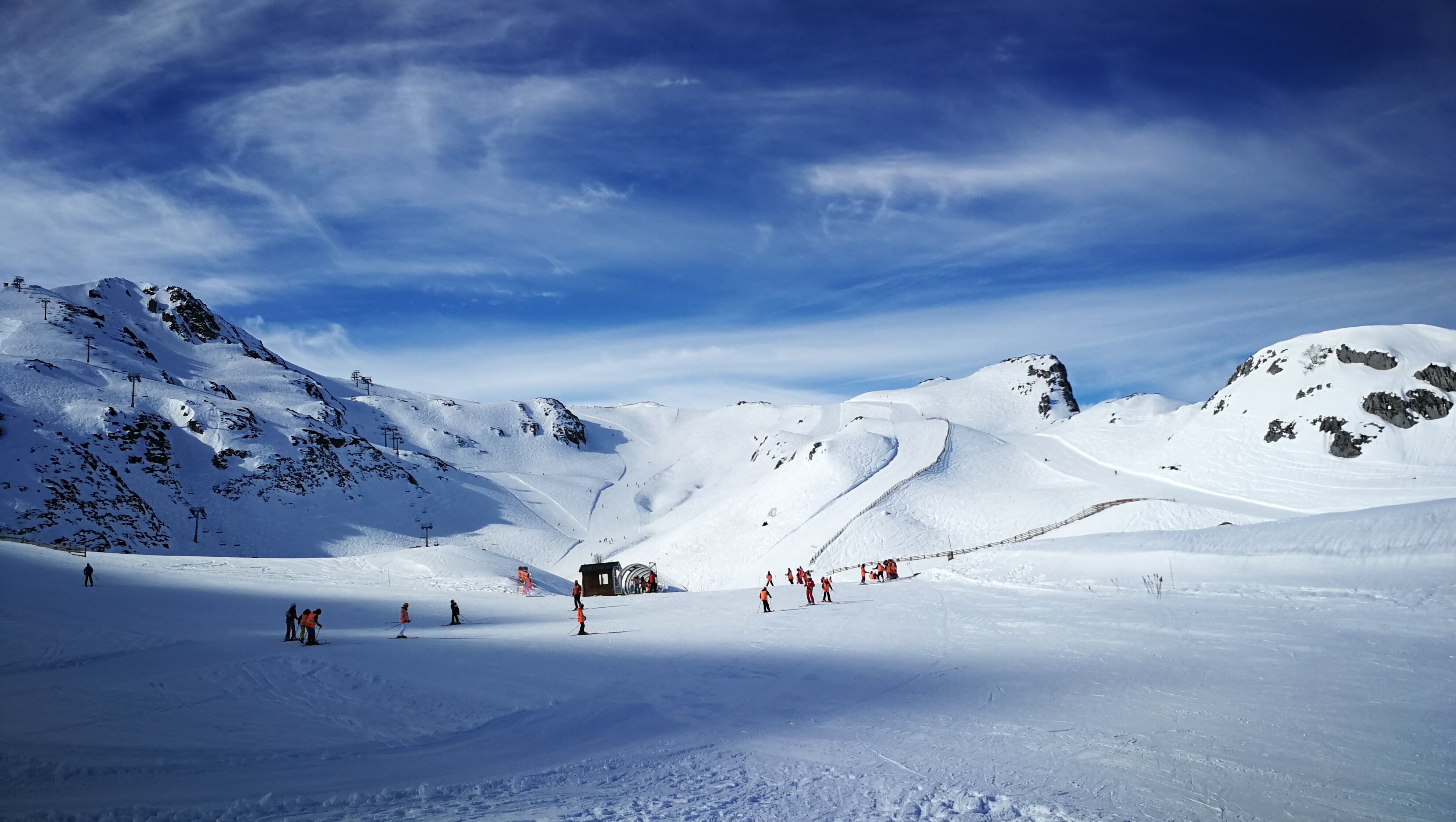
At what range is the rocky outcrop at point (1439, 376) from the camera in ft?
184

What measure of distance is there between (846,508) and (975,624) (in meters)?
42.3

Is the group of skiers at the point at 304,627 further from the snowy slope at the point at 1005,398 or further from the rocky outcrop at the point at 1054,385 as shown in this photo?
the rocky outcrop at the point at 1054,385

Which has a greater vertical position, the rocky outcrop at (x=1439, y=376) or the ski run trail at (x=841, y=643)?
the rocky outcrop at (x=1439, y=376)

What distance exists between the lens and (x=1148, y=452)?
6938 cm

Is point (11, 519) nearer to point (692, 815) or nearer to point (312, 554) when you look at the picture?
point (312, 554)

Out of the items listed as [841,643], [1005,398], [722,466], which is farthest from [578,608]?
[722,466]

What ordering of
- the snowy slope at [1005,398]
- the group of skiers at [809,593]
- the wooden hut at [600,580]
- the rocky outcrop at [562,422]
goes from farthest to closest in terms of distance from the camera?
the rocky outcrop at [562,422] → the snowy slope at [1005,398] → the wooden hut at [600,580] → the group of skiers at [809,593]

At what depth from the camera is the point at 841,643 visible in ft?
65.2

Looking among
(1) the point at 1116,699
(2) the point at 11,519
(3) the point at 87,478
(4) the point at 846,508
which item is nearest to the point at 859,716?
(1) the point at 1116,699

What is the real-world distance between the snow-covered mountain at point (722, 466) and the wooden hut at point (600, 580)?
1611 centimetres

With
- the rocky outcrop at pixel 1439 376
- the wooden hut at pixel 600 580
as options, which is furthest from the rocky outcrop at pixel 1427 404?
the wooden hut at pixel 600 580

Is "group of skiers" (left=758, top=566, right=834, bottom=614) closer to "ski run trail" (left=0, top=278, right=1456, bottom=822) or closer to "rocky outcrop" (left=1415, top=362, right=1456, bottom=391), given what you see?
"ski run trail" (left=0, top=278, right=1456, bottom=822)

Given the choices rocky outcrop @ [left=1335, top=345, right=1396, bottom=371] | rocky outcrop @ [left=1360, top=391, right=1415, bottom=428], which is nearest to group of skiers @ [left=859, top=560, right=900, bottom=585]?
rocky outcrop @ [left=1360, top=391, right=1415, bottom=428]

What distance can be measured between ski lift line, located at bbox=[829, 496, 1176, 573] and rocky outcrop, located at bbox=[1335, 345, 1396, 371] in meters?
26.7
